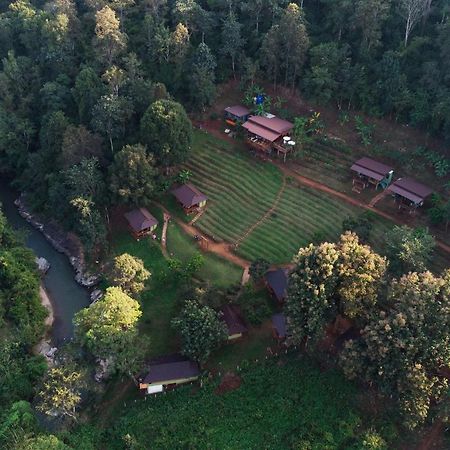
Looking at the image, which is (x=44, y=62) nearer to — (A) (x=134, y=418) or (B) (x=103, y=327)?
(B) (x=103, y=327)

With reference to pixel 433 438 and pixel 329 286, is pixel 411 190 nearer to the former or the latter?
pixel 329 286

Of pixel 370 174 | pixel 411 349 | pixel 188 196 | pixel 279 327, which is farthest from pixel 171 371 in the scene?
pixel 370 174

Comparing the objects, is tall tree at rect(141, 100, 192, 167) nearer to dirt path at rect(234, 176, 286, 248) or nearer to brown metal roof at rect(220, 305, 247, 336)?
dirt path at rect(234, 176, 286, 248)

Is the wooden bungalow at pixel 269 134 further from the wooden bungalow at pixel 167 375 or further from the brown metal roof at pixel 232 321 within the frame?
the wooden bungalow at pixel 167 375

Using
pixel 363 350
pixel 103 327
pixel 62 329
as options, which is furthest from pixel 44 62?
pixel 363 350

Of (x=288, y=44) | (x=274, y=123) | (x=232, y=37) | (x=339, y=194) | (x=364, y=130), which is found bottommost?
(x=339, y=194)
